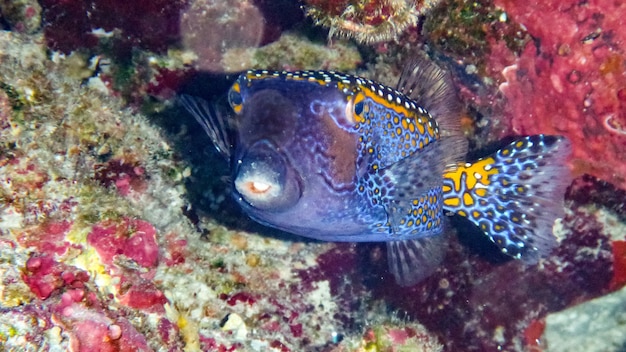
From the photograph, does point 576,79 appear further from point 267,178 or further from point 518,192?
point 267,178

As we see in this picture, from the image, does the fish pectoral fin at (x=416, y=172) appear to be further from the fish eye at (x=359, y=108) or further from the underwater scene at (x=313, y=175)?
the fish eye at (x=359, y=108)

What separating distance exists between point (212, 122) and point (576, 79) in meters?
3.37

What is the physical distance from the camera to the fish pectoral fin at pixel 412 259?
455 cm

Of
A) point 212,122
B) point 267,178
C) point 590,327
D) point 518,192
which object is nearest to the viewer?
point 267,178

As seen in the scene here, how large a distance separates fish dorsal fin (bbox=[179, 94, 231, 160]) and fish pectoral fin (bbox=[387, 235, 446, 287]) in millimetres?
1931

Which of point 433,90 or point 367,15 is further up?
point 367,15

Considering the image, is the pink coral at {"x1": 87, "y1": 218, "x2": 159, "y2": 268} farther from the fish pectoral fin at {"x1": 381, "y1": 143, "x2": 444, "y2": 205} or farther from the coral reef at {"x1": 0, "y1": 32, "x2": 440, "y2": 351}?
the fish pectoral fin at {"x1": 381, "y1": 143, "x2": 444, "y2": 205}

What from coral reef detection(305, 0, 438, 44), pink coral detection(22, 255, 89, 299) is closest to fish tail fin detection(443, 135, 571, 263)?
coral reef detection(305, 0, 438, 44)

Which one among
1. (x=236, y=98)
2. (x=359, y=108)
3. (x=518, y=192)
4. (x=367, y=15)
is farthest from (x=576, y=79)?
(x=236, y=98)

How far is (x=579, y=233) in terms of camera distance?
5.06 m

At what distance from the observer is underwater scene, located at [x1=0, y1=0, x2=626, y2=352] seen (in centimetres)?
328

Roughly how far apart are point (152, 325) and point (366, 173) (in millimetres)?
2098

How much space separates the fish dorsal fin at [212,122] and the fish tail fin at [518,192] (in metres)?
2.06

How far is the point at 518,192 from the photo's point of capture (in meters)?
4.45
